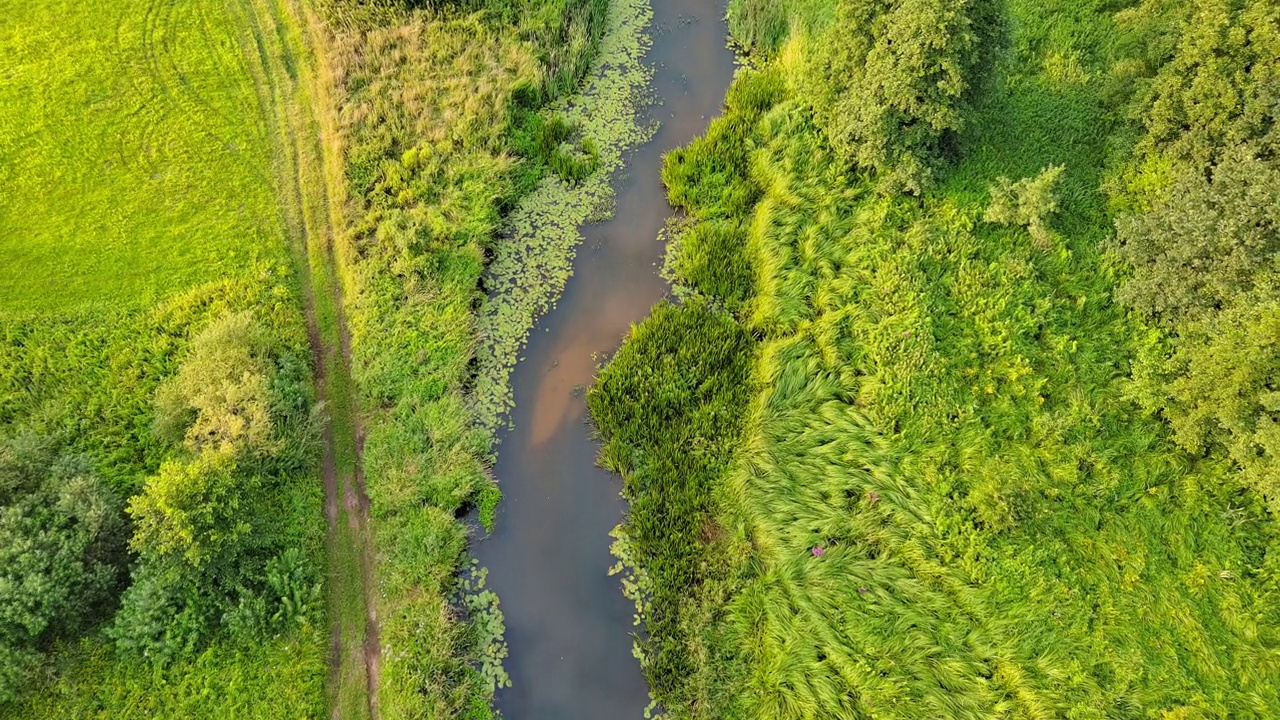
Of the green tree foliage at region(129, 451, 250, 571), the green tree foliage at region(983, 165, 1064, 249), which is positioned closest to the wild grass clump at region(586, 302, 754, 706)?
the green tree foliage at region(983, 165, 1064, 249)

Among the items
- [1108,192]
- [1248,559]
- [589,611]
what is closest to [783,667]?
[589,611]

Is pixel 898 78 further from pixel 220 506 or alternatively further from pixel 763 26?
pixel 220 506

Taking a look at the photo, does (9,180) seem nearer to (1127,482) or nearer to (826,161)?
(826,161)

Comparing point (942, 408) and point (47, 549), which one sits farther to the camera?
point (942, 408)

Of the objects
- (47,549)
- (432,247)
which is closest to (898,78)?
(432,247)

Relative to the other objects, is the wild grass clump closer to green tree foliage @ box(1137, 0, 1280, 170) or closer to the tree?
the tree

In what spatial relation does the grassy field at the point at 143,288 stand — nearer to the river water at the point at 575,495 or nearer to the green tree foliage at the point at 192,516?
the green tree foliage at the point at 192,516

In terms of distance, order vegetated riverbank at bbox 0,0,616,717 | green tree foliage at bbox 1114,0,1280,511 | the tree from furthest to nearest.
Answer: the tree → green tree foliage at bbox 1114,0,1280,511 → vegetated riverbank at bbox 0,0,616,717
